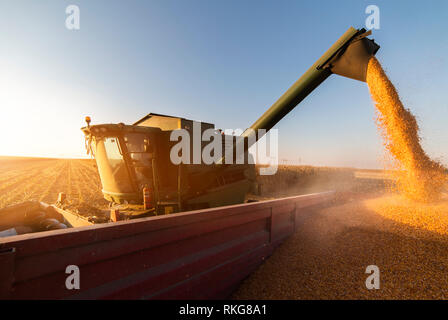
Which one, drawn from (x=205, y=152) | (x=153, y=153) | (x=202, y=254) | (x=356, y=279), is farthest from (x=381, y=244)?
(x=153, y=153)

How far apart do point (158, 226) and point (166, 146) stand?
221 cm

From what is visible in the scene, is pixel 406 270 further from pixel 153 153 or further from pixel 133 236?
pixel 153 153

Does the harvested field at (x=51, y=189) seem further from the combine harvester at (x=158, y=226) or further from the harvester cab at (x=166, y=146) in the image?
the combine harvester at (x=158, y=226)

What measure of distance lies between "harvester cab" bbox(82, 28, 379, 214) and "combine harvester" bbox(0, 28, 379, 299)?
0.05 feet

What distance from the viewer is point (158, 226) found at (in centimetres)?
159

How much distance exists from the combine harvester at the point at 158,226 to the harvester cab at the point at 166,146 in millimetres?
16

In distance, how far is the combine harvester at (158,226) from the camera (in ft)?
3.90

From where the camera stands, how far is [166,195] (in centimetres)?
348

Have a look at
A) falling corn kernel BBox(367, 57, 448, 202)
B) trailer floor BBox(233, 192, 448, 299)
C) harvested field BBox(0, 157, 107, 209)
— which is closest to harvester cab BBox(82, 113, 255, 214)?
harvested field BBox(0, 157, 107, 209)

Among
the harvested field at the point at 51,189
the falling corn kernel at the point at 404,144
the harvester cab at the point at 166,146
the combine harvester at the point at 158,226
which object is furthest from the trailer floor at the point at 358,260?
the harvested field at the point at 51,189

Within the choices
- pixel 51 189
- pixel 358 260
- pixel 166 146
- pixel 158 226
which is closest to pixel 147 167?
pixel 166 146

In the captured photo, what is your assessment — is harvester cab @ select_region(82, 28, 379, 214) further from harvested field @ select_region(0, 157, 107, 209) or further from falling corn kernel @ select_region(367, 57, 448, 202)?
harvested field @ select_region(0, 157, 107, 209)

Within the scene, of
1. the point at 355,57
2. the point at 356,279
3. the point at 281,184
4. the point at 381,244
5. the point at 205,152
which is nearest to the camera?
the point at 356,279
